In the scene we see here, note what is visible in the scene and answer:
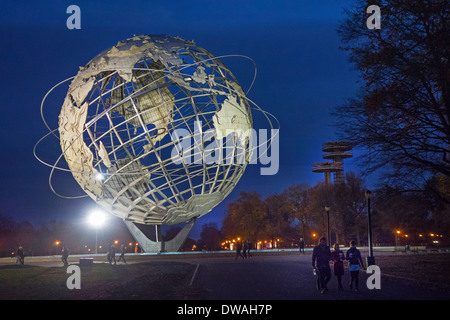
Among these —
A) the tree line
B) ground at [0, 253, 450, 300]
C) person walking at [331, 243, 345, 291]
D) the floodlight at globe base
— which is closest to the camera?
ground at [0, 253, 450, 300]

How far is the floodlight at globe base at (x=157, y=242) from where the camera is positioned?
28.3 meters

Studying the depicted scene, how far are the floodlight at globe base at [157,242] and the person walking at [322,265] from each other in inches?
655

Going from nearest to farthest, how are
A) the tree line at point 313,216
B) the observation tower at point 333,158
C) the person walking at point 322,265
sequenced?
the person walking at point 322,265 < the tree line at point 313,216 < the observation tower at point 333,158

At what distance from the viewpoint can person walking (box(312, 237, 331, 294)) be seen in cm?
1149

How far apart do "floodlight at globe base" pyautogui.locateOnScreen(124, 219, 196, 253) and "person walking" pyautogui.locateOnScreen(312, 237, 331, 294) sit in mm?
16637

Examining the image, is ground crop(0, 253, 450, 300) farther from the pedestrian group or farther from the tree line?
the tree line

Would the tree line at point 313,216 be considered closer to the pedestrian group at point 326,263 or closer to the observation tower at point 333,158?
the observation tower at point 333,158

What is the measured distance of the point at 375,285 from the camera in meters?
13.0

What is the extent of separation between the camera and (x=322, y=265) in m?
11.8

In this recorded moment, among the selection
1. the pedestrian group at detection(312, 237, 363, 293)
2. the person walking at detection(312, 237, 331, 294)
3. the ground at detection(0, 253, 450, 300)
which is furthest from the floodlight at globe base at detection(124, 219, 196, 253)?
the person walking at detection(312, 237, 331, 294)

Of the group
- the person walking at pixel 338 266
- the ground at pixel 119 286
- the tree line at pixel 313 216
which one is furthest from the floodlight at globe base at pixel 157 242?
the tree line at pixel 313 216
